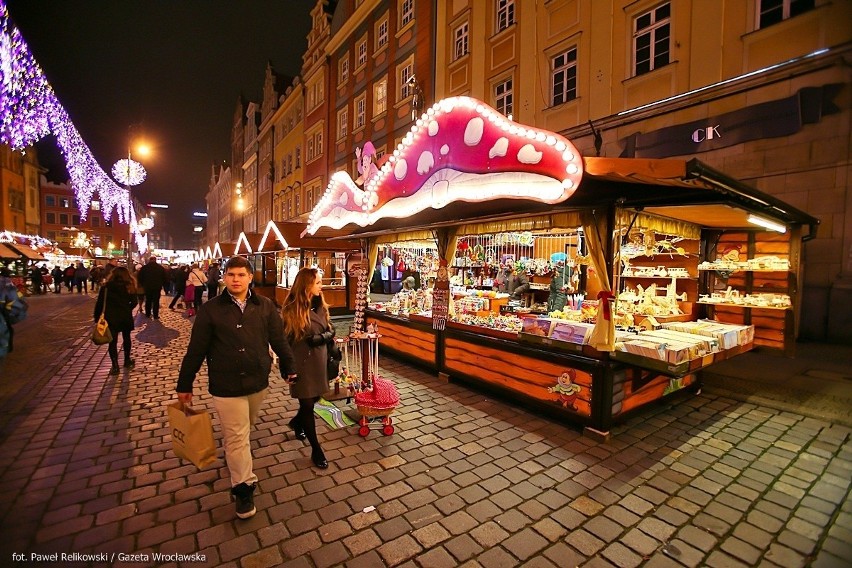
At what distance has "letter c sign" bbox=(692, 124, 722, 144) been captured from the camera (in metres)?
8.70

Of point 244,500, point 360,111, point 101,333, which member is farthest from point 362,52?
point 244,500

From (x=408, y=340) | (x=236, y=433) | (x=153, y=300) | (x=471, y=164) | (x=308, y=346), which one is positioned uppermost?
(x=471, y=164)

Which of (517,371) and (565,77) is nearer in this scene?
(517,371)

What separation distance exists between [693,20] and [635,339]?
8.79 meters

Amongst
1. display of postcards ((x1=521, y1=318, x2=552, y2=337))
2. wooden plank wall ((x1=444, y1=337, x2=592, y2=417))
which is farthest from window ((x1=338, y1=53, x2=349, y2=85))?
display of postcards ((x1=521, y1=318, x2=552, y2=337))

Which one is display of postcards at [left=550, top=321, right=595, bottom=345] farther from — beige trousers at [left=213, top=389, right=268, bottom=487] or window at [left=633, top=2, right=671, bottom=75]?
window at [left=633, top=2, right=671, bottom=75]

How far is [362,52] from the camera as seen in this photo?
2203 centimetres

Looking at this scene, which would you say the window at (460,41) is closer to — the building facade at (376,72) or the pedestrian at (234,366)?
the building facade at (376,72)

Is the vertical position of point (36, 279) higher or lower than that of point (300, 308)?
lower

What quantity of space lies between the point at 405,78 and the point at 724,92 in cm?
1423

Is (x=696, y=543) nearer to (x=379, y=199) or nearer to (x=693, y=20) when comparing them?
(x=379, y=199)

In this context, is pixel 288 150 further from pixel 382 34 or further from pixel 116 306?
pixel 116 306

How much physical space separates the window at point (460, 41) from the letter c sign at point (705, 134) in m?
9.70

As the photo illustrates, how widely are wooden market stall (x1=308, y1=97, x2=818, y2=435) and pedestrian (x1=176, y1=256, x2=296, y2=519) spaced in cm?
342
